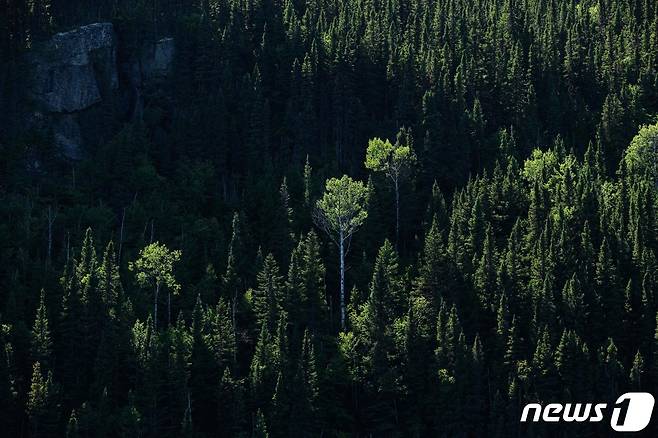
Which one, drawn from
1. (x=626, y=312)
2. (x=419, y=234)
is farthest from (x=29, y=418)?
(x=626, y=312)

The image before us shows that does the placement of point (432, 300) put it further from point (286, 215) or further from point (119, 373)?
point (119, 373)

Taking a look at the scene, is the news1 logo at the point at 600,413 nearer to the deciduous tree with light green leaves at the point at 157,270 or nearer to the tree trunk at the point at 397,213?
the tree trunk at the point at 397,213

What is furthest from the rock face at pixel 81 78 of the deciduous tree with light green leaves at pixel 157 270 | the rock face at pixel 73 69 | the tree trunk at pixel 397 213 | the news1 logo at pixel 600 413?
the news1 logo at pixel 600 413

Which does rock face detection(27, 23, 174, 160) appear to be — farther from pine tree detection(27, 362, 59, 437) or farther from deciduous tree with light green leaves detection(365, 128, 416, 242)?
pine tree detection(27, 362, 59, 437)

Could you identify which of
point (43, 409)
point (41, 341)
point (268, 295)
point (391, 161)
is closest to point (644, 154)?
point (391, 161)

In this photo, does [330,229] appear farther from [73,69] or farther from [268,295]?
[73,69]

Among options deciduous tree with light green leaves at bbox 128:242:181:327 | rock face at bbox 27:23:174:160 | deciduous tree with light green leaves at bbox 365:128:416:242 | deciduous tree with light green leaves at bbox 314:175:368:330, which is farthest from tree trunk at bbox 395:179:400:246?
rock face at bbox 27:23:174:160
